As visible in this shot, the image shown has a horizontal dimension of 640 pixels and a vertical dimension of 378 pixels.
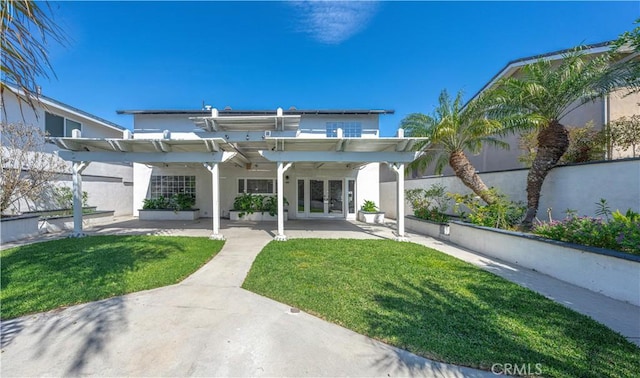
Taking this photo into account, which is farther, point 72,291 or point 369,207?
point 369,207

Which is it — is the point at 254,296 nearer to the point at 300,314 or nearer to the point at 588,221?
the point at 300,314

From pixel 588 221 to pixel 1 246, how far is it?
15.2m

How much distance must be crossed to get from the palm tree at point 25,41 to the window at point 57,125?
15.1 metres

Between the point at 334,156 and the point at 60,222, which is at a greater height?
the point at 334,156

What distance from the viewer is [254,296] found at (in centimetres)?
420

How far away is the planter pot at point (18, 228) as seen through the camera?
7944 mm

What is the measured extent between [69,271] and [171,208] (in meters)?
9.55

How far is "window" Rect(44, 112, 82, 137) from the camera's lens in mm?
12453

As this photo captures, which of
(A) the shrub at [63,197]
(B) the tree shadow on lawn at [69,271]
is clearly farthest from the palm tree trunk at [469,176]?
(A) the shrub at [63,197]

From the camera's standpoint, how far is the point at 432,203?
12.0 metres

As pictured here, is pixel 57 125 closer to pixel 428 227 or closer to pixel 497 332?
pixel 428 227

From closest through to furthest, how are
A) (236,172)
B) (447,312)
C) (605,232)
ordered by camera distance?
(447,312), (605,232), (236,172)

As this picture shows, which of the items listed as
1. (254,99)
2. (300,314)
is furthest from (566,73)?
(254,99)

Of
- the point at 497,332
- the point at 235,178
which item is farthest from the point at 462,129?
the point at 235,178
